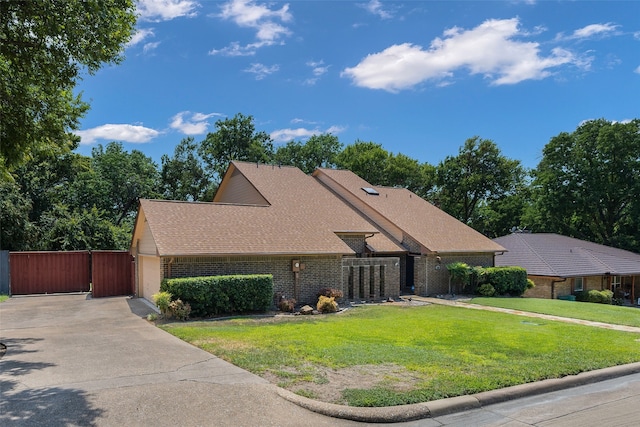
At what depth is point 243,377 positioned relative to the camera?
289 inches

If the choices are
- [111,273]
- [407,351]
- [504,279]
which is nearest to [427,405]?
[407,351]

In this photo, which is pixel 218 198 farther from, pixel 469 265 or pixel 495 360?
pixel 495 360

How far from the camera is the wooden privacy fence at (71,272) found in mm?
20906

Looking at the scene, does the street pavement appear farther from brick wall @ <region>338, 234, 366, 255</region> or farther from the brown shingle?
brick wall @ <region>338, 234, 366, 255</region>

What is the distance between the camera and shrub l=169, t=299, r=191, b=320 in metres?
13.7

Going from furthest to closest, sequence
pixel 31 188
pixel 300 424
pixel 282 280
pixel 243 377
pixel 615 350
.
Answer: pixel 31 188, pixel 282 280, pixel 615 350, pixel 243 377, pixel 300 424

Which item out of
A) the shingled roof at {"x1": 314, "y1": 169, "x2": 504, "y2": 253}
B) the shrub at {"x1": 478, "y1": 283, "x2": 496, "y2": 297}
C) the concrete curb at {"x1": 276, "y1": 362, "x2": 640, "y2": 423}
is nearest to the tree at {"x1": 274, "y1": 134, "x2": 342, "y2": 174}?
the shingled roof at {"x1": 314, "y1": 169, "x2": 504, "y2": 253}

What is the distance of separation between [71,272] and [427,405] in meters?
21.0

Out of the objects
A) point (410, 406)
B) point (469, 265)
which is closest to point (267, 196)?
point (469, 265)

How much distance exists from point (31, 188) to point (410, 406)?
34073mm

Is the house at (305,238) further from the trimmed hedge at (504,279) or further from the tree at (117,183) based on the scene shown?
the tree at (117,183)

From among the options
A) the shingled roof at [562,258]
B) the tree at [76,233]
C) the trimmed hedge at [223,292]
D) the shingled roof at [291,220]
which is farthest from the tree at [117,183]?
the shingled roof at [562,258]

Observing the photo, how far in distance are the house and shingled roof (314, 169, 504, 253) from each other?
0.08 m

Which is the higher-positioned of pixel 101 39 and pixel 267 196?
pixel 101 39
